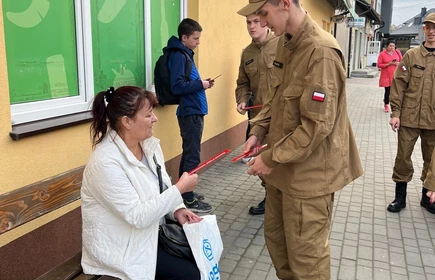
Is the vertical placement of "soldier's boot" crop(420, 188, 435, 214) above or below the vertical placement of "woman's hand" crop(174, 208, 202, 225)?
below

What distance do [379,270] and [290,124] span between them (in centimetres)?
182

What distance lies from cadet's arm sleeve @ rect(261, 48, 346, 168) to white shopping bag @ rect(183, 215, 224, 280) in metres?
0.56

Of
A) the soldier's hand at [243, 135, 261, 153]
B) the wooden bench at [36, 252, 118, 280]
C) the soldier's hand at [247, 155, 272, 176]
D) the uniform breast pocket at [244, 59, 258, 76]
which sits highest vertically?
the uniform breast pocket at [244, 59, 258, 76]

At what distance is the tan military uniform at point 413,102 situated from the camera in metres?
4.24

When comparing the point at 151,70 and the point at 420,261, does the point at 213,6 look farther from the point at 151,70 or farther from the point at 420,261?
the point at 420,261

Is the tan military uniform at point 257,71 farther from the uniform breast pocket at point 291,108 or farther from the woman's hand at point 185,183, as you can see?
the woman's hand at point 185,183

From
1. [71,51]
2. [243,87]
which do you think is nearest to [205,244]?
[71,51]

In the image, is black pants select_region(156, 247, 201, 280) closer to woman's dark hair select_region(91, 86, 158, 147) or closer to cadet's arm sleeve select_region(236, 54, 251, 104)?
woman's dark hair select_region(91, 86, 158, 147)

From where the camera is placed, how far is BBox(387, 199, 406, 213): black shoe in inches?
181

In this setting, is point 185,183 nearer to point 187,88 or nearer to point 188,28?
point 187,88

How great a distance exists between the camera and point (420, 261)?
11.7 ft

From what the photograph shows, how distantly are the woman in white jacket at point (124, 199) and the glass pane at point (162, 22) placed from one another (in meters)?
2.49

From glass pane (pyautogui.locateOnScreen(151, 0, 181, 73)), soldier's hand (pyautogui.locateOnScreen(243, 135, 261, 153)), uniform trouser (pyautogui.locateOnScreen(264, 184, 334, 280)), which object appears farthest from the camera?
glass pane (pyautogui.locateOnScreen(151, 0, 181, 73))

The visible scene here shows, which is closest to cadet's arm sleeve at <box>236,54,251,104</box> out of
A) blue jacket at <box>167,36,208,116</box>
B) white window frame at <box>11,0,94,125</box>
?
blue jacket at <box>167,36,208,116</box>
